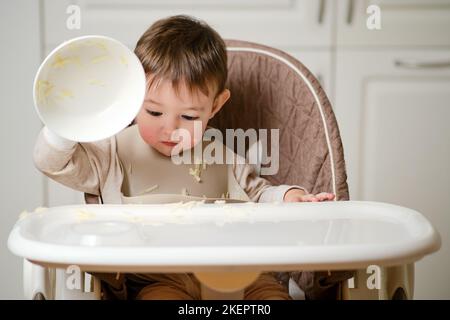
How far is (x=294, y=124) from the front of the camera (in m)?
1.07

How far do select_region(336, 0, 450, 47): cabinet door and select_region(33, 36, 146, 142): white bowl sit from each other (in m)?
0.91

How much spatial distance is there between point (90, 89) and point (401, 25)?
3.47 ft

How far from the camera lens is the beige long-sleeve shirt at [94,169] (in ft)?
2.77

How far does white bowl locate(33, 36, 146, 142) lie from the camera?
0.79 m

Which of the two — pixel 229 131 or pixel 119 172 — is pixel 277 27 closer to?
pixel 229 131

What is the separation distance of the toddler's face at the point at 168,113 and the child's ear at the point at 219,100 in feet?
0.12

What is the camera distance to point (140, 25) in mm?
1562

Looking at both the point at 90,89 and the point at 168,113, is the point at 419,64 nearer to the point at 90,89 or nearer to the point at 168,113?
the point at 168,113

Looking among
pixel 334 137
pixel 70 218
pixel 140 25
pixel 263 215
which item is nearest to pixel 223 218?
pixel 263 215

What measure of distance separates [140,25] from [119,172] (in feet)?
2.27

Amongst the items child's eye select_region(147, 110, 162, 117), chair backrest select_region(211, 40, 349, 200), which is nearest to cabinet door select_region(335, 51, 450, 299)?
chair backrest select_region(211, 40, 349, 200)

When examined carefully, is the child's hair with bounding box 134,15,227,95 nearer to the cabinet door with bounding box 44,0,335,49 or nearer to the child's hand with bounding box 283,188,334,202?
the child's hand with bounding box 283,188,334,202

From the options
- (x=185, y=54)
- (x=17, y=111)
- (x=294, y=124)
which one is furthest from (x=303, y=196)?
(x=17, y=111)
